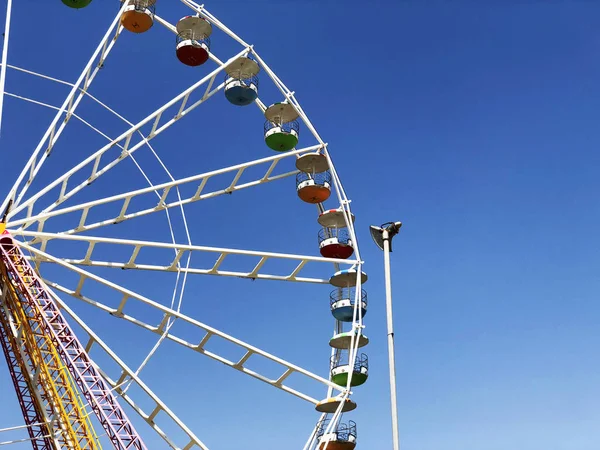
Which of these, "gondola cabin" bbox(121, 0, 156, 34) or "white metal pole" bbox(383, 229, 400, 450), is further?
"gondola cabin" bbox(121, 0, 156, 34)

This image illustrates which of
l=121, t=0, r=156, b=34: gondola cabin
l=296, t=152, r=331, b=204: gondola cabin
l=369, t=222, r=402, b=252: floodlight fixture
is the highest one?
l=121, t=0, r=156, b=34: gondola cabin

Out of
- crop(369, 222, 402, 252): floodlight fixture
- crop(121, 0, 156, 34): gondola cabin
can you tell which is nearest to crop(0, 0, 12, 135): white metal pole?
crop(121, 0, 156, 34): gondola cabin

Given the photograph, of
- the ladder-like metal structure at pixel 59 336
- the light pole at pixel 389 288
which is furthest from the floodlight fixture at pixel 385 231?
the ladder-like metal structure at pixel 59 336

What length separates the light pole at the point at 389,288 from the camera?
14363mm

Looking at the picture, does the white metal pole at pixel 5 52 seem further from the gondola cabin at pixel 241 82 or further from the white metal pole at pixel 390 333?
the white metal pole at pixel 390 333

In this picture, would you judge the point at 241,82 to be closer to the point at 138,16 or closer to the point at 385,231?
the point at 138,16

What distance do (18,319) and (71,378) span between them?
2162 millimetres

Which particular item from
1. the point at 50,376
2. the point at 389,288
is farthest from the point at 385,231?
the point at 50,376

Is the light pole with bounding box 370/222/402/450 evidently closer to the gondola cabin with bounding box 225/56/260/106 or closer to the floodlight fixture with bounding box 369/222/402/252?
the floodlight fixture with bounding box 369/222/402/252

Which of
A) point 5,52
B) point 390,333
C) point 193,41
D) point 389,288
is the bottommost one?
point 390,333

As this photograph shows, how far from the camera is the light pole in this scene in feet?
47.1

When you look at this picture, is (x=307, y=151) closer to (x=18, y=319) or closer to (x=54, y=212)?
(x=54, y=212)

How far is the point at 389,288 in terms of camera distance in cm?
1655

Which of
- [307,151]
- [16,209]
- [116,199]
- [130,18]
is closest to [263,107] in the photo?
[307,151]
